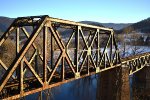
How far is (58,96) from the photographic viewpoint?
1510 inches

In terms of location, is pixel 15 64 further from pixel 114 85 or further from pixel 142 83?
pixel 142 83

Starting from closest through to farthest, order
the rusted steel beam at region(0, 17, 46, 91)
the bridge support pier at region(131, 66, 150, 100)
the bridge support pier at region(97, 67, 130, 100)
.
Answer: the rusted steel beam at region(0, 17, 46, 91), the bridge support pier at region(97, 67, 130, 100), the bridge support pier at region(131, 66, 150, 100)

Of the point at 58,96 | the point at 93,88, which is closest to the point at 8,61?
the point at 58,96

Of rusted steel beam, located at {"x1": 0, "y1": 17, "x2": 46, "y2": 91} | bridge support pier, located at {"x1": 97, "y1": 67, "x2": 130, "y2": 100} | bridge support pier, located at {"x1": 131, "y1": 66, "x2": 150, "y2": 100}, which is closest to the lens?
rusted steel beam, located at {"x1": 0, "y1": 17, "x2": 46, "y2": 91}

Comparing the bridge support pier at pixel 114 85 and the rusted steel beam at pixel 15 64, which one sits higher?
the rusted steel beam at pixel 15 64

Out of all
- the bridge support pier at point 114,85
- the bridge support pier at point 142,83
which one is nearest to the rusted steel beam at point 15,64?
the bridge support pier at point 114,85

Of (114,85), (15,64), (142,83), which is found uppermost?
(15,64)

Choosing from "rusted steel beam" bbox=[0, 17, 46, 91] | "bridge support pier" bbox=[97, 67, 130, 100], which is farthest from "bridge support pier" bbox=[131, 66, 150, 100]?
"rusted steel beam" bbox=[0, 17, 46, 91]

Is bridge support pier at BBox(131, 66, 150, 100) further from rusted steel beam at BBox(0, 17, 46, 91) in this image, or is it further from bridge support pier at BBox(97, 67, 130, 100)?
rusted steel beam at BBox(0, 17, 46, 91)

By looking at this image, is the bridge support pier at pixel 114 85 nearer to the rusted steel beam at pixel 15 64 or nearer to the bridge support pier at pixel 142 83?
the bridge support pier at pixel 142 83

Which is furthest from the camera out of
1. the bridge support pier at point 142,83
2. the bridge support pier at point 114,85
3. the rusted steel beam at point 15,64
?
the bridge support pier at point 142,83

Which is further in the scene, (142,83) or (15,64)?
(142,83)

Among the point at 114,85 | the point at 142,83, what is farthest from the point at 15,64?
the point at 142,83

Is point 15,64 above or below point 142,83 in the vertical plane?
above
